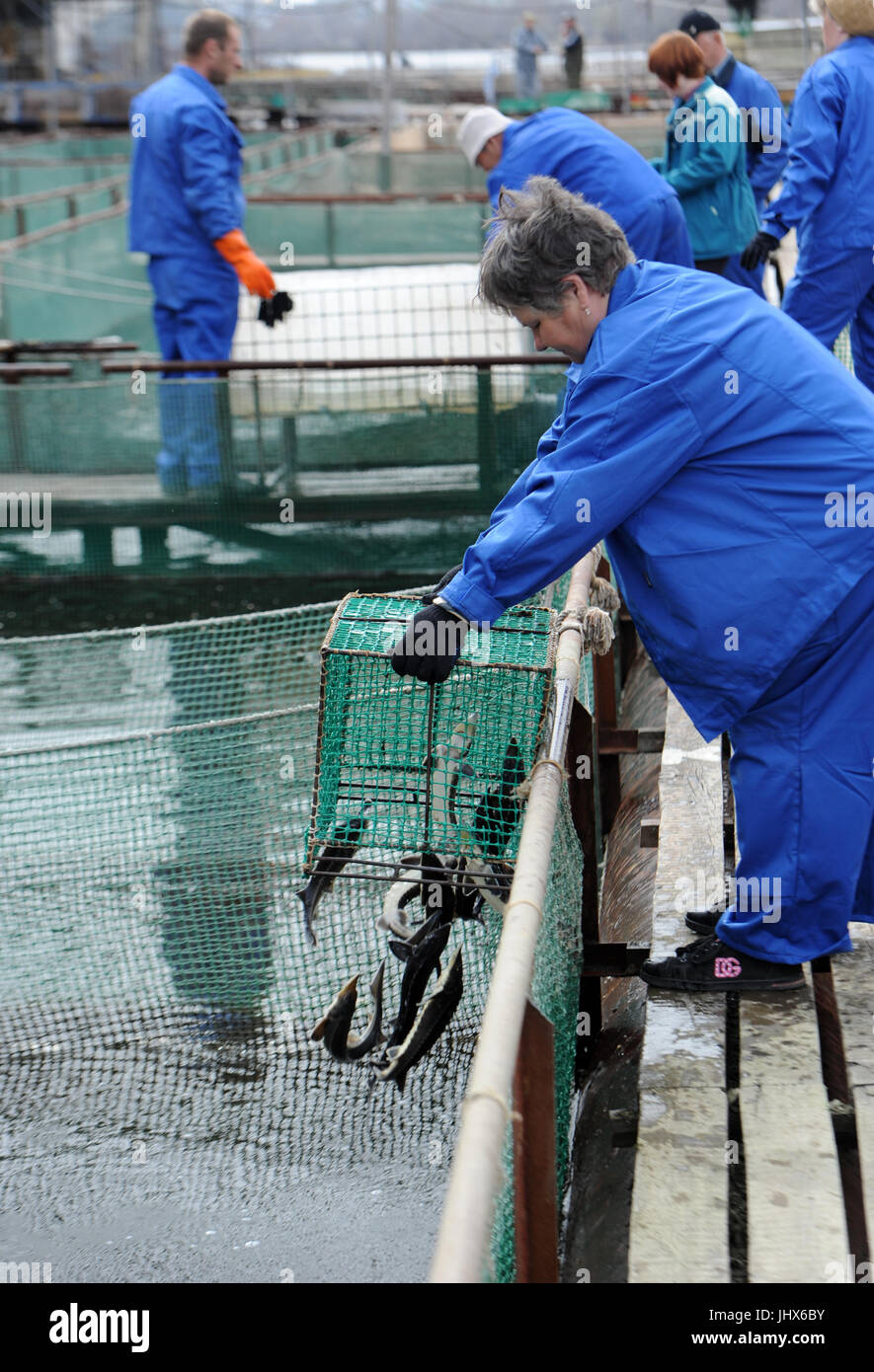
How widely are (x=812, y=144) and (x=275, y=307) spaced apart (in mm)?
3083

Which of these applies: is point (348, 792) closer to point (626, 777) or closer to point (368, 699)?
point (368, 699)

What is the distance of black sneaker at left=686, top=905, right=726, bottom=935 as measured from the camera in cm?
323

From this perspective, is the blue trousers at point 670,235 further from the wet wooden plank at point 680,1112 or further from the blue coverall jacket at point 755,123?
the wet wooden plank at point 680,1112

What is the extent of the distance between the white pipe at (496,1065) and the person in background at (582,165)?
3.34 m

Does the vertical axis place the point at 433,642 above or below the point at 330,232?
below

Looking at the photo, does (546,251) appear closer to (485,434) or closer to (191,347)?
(485,434)

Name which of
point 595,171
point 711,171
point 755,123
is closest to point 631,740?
point 595,171

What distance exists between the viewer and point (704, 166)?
6.39 metres

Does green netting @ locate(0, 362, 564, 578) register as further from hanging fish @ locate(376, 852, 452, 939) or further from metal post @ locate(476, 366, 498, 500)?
hanging fish @ locate(376, 852, 452, 939)

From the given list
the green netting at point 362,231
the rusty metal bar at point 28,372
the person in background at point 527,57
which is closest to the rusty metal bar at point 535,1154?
the rusty metal bar at point 28,372

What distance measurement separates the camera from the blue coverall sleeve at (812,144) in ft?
16.2
